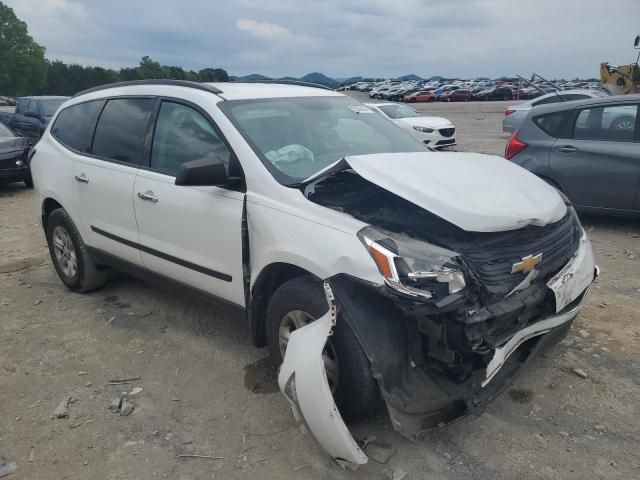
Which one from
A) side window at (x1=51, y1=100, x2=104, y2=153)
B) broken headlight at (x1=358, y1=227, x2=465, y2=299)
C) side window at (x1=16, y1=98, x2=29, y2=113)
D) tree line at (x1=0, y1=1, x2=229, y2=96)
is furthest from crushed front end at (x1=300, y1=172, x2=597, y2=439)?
tree line at (x1=0, y1=1, x2=229, y2=96)

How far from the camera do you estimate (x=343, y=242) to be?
2637 mm

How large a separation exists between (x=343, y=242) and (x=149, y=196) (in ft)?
5.61

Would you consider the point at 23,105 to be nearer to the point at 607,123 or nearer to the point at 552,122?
the point at 552,122

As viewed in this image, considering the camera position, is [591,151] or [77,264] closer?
[77,264]

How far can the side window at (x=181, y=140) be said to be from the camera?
344 cm

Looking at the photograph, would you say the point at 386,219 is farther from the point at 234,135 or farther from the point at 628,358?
the point at 628,358

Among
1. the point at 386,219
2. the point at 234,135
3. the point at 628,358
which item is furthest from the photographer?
the point at 628,358

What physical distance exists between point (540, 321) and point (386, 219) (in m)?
0.95

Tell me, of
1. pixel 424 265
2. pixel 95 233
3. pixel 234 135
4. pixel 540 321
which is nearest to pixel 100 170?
pixel 95 233

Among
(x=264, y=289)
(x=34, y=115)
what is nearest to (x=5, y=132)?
(x=34, y=115)

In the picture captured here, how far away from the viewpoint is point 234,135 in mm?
3287

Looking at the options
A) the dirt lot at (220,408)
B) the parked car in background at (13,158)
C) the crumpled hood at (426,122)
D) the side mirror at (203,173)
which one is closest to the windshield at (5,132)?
the parked car in background at (13,158)

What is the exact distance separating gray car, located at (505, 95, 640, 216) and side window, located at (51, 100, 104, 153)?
16.4 feet

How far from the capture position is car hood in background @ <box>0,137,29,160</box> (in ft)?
33.2
